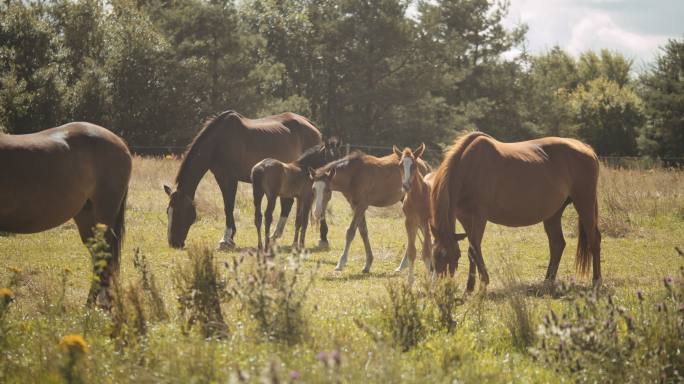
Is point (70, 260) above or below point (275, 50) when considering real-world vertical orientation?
below

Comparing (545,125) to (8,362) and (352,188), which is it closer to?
(352,188)

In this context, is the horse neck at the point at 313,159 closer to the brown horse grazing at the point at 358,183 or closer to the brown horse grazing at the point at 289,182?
the brown horse grazing at the point at 289,182

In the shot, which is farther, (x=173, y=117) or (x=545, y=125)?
(x=545, y=125)

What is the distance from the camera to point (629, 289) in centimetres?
897

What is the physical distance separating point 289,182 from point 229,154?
1.75m

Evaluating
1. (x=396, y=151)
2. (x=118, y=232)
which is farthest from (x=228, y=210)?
(x=118, y=232)

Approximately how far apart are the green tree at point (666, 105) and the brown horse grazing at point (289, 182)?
28390 mm

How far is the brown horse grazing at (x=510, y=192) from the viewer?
8.67 m

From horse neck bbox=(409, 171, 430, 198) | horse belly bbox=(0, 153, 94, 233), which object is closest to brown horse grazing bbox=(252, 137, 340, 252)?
horse neck bbox=(409, 171, 430, 198)

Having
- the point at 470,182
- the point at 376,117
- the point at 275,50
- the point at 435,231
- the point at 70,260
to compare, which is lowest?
the point at 70,260

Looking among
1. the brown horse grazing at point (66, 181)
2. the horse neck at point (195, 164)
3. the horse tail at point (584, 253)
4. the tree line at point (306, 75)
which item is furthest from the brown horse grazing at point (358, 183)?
the tree line at point (306, 75)

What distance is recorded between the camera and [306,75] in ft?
145

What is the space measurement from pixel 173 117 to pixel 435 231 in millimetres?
30925

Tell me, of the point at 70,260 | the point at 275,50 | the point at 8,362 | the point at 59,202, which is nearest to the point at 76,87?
the point at 275,50
